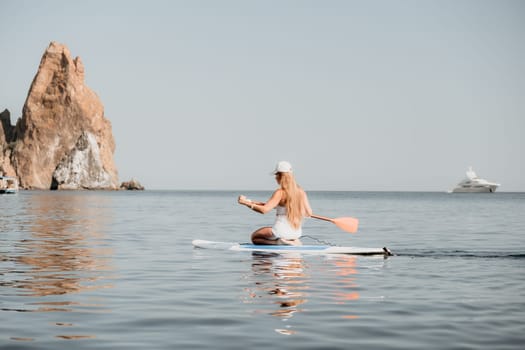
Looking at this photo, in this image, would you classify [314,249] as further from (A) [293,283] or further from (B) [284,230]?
(A) [293,283]

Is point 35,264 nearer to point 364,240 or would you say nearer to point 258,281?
point 258,281

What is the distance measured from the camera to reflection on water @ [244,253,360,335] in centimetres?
926

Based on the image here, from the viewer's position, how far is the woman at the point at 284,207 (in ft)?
48.9

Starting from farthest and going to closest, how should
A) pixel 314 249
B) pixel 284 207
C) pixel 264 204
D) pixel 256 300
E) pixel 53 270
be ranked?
pixel 314 249 → pixel 284 207 → pixel 264 204 → pixel 53 270 → pixel 256 300

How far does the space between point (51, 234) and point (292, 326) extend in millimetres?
18655

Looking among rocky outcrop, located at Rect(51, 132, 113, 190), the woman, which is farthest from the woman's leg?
rocky outcrop, located at Rect(51, 132, 113, 190)

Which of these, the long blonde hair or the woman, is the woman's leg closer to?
the woman

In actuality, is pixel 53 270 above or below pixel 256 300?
below

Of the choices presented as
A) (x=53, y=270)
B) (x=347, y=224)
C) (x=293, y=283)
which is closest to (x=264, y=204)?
(x=293, y=283)

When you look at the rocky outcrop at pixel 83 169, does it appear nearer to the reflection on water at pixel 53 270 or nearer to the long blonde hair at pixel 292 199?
the reflection on water at pixel 53 270

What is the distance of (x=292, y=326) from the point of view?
7867mm

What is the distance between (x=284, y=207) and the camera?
15.6 meters

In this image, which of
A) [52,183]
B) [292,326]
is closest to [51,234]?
[292,326]

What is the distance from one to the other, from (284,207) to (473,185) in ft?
570
